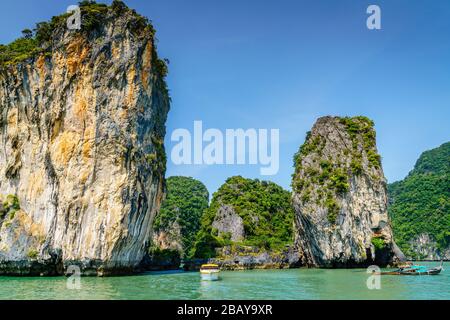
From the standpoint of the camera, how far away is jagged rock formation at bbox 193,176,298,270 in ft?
167

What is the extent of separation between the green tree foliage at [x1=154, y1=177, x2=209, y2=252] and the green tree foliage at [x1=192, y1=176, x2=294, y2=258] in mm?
8130

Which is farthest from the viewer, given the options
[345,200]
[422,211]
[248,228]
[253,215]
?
[422,211]

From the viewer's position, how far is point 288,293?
67.3 feet

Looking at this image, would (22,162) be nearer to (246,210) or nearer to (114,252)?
(114,252)

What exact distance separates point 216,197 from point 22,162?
3560 centimetres

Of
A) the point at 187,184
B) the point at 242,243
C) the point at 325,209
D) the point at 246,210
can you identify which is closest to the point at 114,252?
the point at 325,209

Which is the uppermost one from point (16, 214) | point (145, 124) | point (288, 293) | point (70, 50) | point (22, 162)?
point (70, 50)

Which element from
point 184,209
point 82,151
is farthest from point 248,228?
point 82,151

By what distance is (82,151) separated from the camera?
31219 mm

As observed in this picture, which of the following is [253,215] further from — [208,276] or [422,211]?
[422,211]

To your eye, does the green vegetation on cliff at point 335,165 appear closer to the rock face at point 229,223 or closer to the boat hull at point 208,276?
the rock face at point 229,223

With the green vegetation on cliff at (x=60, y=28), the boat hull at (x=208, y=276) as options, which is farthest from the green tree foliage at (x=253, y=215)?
the green vegetation on cliff at (x=60, y=28)

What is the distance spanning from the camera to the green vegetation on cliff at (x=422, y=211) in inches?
2992

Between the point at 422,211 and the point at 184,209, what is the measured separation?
46.9m
